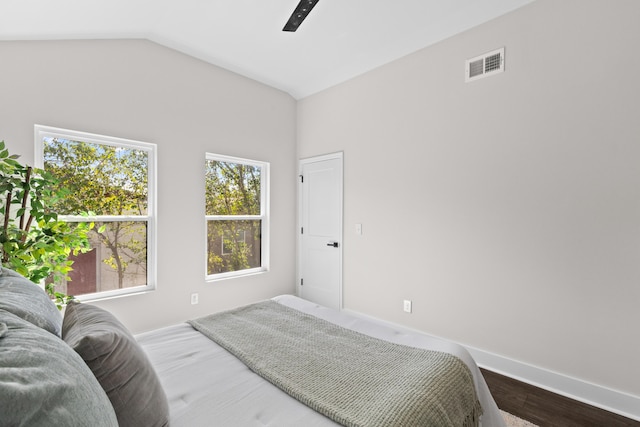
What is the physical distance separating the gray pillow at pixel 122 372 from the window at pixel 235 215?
8.25 ft

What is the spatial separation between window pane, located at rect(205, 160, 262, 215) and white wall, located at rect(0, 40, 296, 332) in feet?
0.58

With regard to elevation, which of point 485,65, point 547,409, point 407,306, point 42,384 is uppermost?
point 485,65

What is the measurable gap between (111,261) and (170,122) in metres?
1.48

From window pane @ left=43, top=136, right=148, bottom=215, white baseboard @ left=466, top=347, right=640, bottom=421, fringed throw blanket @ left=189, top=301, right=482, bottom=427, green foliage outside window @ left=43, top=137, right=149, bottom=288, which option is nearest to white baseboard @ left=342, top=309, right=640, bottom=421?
white baseboard @ left=466, top=347, right=640, bottom=421

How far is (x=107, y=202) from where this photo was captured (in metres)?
2.79

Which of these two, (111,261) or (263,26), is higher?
(263,26)

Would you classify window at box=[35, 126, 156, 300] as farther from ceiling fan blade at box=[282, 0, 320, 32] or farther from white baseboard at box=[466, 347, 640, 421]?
white baseboard at box=[466, 347, 640, 421]

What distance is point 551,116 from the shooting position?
224 cm

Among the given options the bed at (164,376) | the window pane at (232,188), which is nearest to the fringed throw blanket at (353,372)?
the bed at (164,376)

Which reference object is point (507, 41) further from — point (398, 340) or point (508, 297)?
point (398, 340)

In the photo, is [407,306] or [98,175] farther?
[407,306]

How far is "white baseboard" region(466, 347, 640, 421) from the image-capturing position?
196 cm

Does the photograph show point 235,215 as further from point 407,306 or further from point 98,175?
point 407,306

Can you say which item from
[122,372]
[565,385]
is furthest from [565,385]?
[122,372]
